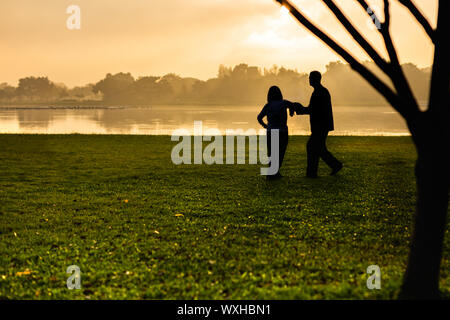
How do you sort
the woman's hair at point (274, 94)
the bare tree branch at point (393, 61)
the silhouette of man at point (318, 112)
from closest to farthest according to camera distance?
the bare tree branch at point (393, 61) → the silhouette of man at point (318, 112) → the woman's hair at point (274, 94)

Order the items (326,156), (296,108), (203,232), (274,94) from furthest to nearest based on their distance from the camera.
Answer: (326,156)
(274,94)
(296,108)
(203,232)

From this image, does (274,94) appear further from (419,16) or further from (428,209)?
→ (428,209)

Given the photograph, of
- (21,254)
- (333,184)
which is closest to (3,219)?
(21,254)

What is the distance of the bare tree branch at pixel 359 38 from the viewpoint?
4.18 metres

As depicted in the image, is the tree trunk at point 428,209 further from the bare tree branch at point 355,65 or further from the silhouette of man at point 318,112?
the silhouette of man at point 318,112

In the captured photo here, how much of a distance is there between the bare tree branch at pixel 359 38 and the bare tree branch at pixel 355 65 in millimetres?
135

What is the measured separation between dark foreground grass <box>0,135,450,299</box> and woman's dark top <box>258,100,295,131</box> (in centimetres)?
166

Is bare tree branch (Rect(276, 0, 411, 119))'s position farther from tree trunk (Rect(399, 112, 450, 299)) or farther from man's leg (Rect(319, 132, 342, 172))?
man's leg (Rect(319, 132, 342, 172))

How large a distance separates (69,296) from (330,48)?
4.05 metres

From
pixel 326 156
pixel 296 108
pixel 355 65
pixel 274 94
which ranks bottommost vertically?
pixel 326 156

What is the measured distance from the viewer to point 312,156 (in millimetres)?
11898

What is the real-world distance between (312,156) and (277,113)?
1693 mm

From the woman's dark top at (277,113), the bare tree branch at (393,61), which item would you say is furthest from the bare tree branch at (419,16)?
the woman's dark top at (277,113)

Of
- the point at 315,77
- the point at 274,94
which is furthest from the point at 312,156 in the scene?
the point at 315,77
